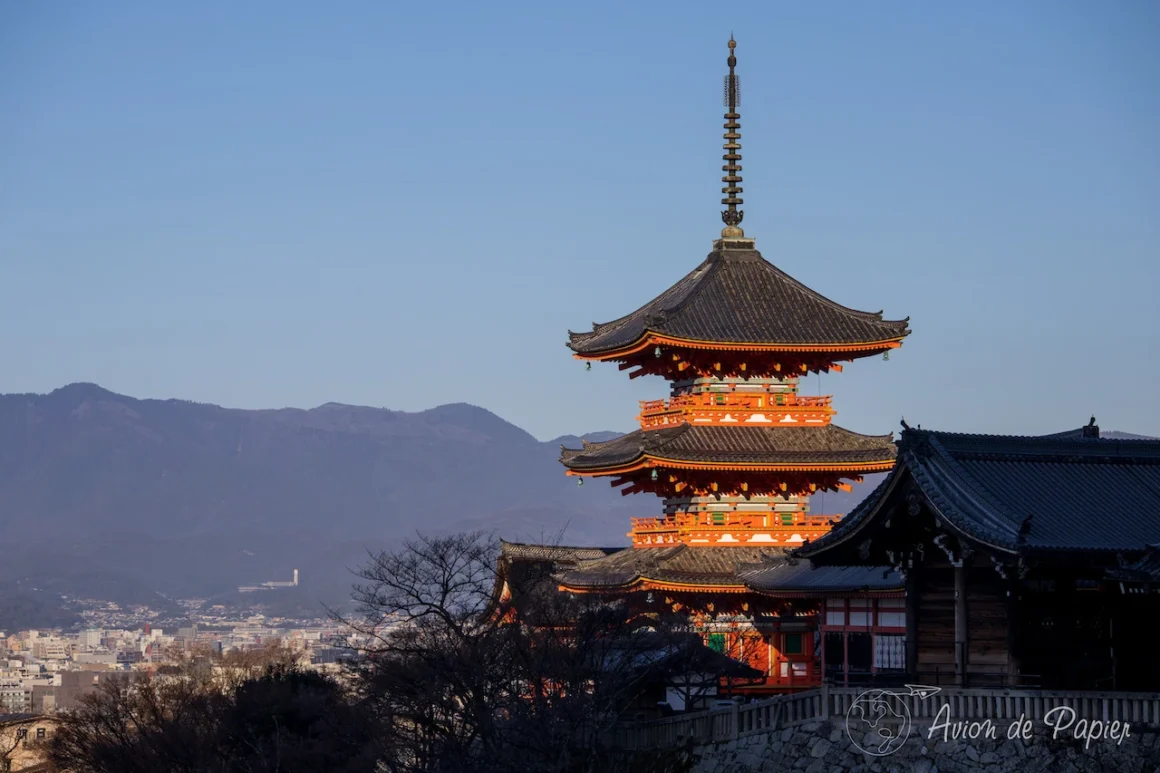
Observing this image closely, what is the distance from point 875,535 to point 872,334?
1695cm

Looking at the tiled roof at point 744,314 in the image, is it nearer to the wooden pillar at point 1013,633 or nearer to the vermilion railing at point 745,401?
the vermilion railing at point 745,401

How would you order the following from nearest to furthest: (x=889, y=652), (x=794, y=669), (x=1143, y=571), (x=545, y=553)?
(x=1143, y=571), (x=889, y=652), (x=794, y=669), (x=545, y=553)

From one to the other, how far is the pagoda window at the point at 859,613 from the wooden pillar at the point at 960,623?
31.6 feet

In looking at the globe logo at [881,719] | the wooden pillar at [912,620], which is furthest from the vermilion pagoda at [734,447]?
the globe logo at [881,719]

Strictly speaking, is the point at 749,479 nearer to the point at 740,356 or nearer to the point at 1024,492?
the point at 740,356

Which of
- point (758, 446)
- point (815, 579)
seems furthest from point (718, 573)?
point (815, 579)

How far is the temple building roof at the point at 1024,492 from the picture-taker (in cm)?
3394

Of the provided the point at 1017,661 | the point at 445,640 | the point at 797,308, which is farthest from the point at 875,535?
the point at 797,308

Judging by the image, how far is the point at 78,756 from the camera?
2128 inches

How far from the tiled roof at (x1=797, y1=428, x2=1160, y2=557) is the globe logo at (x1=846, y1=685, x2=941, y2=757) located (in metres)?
3.05

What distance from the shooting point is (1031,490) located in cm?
3616

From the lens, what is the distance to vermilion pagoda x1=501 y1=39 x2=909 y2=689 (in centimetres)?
5041

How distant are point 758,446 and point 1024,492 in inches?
660

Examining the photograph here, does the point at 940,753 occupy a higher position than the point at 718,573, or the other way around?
the point at 718,573
